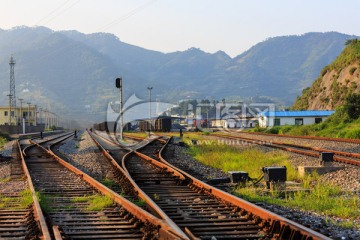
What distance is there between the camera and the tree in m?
43.3

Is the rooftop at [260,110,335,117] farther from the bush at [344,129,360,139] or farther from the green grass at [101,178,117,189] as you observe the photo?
the green grass at [101,178,117,189]

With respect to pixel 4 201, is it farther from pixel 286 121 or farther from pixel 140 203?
pixel 286 121

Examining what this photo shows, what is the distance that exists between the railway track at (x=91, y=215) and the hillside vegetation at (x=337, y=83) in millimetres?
57666

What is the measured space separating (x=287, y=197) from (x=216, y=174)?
4.63 metres

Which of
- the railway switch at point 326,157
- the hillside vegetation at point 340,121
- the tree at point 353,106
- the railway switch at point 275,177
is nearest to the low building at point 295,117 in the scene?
the hillside vegetation at point 340,121

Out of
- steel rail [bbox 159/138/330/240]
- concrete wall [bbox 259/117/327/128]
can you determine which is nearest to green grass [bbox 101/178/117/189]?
steel rail [bbox 159/138/330/240]

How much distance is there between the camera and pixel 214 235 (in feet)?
21.1

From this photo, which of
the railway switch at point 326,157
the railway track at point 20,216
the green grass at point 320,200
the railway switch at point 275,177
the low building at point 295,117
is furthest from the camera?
the low building at point 295,117

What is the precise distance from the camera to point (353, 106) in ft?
144

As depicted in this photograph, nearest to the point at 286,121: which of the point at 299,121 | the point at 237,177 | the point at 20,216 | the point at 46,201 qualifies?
the point at 299,121

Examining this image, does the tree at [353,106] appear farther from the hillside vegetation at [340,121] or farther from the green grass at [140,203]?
the green grass at [140,203]

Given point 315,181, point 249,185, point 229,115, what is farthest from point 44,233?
point 229,115

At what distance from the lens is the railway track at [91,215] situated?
→ 20.8 feet

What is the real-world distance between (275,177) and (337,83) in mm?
63719
